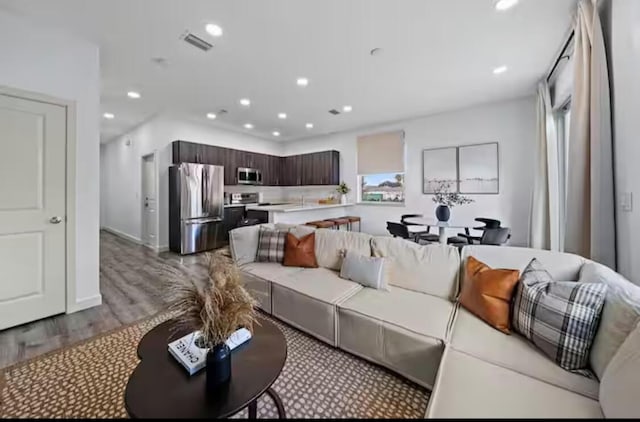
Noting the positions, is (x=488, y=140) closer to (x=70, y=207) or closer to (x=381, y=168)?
(x=381, y=168)

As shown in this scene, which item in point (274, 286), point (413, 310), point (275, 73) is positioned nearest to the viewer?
point (413, 310)

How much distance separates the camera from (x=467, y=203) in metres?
4.99

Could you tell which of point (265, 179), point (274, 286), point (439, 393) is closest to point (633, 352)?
point (439, 393)

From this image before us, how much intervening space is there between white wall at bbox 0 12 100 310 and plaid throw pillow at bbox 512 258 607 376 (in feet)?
12.3

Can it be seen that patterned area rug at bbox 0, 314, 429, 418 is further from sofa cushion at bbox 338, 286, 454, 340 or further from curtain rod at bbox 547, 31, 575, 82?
curtain rod at bbox 547, 31, 575, 82

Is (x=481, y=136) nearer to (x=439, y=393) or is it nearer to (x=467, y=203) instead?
A: (x=467, y=203)

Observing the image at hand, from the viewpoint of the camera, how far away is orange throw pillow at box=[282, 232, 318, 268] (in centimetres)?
274

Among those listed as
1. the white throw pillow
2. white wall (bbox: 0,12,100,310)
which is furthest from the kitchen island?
white wall (bbox: 0,12,100,310)

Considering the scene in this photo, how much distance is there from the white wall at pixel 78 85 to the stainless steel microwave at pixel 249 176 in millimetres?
3637

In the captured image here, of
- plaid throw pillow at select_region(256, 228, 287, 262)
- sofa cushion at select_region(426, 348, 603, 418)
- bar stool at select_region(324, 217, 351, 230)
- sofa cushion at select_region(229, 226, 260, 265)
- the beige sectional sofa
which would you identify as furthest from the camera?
bar stool at select_region(324, 217, 351, 230)

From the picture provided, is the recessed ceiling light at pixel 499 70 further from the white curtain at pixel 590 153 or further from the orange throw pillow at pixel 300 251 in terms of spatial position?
the orange throw pillow at pixel 300 251

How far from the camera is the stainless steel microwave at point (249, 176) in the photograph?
20.9ft

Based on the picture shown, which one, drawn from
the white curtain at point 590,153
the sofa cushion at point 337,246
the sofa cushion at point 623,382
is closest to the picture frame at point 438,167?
the white curtain at point 590,153

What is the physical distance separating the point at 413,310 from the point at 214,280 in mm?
1386
